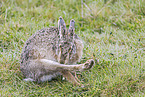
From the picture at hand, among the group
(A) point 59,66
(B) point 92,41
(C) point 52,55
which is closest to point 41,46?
(C) point 52,55

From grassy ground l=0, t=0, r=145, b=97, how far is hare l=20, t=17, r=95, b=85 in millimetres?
239

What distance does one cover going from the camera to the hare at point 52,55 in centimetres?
355

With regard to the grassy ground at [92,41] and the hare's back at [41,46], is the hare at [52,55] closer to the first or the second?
the hare's back at [41,46]

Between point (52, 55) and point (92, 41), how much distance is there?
1.88 m

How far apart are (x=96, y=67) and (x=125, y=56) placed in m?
0.64

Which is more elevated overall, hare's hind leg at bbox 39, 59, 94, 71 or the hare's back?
the hare's back

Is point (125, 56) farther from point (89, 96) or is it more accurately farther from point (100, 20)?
point (100, 20)

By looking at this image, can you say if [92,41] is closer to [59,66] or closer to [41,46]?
[41,46]

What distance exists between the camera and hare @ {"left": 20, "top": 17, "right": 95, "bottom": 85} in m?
3.55

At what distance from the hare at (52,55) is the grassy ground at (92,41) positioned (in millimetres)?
239

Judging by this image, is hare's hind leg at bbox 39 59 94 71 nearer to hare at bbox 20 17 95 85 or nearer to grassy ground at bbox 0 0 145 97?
hare at bbox 20 17 95 85

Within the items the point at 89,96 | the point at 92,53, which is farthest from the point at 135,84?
the point at 92,53

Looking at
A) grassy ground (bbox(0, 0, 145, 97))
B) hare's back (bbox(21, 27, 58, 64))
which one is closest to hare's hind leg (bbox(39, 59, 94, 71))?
hare's back (bbox(21, 27, 58, 64))

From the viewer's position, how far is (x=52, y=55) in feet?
12.0
